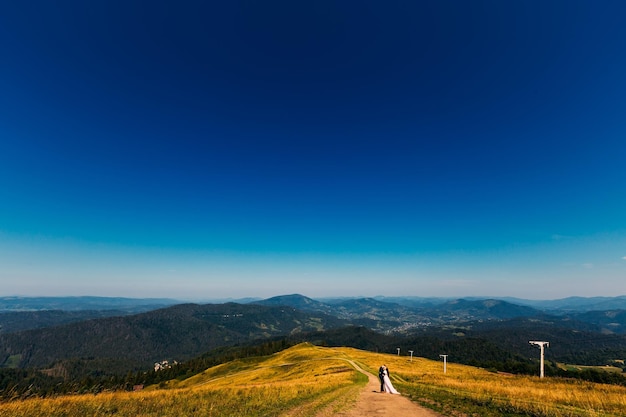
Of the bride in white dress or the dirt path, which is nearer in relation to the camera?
the dirt path

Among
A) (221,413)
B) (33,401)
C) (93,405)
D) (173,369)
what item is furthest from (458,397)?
(173,369)

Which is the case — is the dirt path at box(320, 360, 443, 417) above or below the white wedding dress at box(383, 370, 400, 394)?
above

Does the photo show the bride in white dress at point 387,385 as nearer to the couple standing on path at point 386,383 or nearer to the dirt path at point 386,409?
the couple standing on path at point 386,383

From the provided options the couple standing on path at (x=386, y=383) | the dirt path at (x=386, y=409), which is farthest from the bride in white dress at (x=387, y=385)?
the dirt path at (x=386, y=409)

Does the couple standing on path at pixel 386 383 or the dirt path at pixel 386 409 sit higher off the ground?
the dirt path at pixel 386 409

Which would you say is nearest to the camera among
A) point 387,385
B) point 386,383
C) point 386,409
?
point 386,409

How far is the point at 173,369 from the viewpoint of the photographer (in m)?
150

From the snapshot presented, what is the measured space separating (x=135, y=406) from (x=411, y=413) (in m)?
16.9

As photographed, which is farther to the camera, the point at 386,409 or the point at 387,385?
the point at 387,385

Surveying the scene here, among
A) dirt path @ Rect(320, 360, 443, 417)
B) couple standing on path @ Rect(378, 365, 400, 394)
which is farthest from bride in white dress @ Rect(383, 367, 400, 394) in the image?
dirt path @ Rect(320, 360, 443, 417)

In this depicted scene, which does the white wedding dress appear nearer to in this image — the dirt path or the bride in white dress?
the bride in white dress

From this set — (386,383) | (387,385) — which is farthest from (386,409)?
(387,385)

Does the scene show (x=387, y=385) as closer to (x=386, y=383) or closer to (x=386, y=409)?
(x=386, y=383)

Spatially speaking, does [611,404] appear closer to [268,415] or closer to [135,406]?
[268,415]
